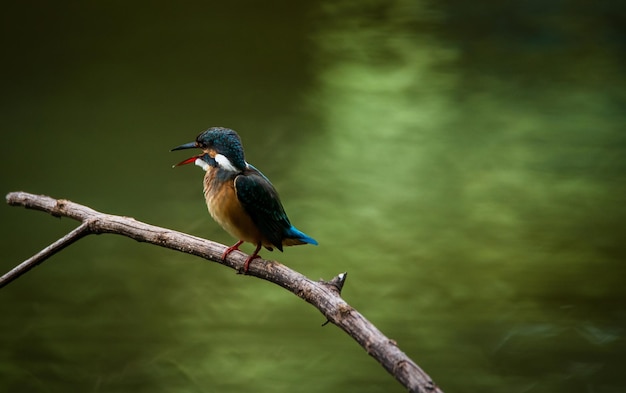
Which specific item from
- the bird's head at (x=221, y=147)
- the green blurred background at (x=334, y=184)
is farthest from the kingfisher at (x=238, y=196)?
the green blurred background at (x=334, y=184)

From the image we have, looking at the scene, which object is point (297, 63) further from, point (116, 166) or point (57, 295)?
point (57, 295)

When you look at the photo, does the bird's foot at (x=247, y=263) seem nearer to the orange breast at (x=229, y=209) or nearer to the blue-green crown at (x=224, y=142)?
the orange breast at (x=229, y=209)

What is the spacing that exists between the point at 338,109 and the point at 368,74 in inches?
8.8

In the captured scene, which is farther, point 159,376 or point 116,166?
point 116,166

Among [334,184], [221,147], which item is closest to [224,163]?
[221,147]

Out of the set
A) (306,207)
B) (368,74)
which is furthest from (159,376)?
(368,74)

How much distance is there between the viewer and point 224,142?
153cm

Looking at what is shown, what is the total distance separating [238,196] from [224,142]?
125mm

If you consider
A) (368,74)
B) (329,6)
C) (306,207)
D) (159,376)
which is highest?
(329,6)

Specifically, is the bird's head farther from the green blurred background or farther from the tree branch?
the green blurred background

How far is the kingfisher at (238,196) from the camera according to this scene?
1.55 m

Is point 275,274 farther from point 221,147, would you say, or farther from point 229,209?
point 221,147

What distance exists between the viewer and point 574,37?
3379 mm

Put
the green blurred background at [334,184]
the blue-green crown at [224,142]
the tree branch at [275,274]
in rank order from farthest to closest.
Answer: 1. the green blurred background at [334,184]
2. the blue-green crown at [224,142]
3. the tree branch at [275,274]
